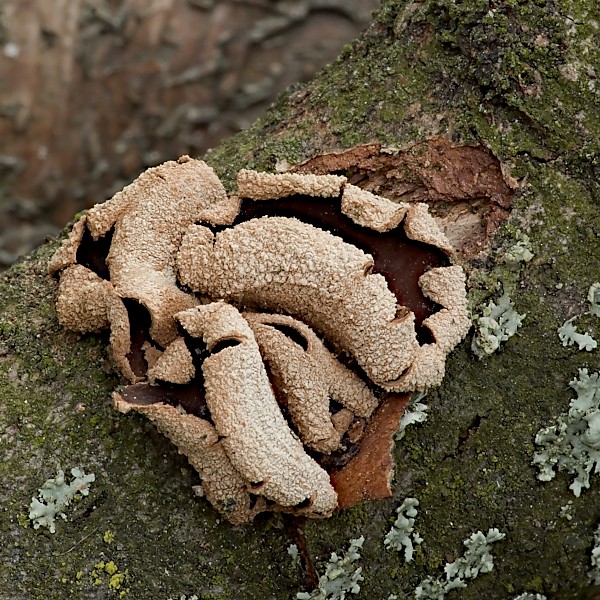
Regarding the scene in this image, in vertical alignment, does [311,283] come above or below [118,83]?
above

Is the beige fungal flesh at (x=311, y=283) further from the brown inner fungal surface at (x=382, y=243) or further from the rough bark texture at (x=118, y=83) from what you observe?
the rough bark texture at (x=118, y=83)

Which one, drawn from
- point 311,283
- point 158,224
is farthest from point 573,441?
point 158,224

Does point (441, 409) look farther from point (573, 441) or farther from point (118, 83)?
point (118, 83)

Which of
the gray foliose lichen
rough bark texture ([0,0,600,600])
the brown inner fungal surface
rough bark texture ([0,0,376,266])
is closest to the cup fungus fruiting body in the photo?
the brown inner fungal surface

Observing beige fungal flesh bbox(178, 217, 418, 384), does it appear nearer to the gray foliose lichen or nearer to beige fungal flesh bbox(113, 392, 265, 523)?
beige fungal flesh bbox(113, 392, 265, 523)

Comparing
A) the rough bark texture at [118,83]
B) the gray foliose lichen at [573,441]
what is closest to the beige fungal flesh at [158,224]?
the gray foliose lichen at [573,441]

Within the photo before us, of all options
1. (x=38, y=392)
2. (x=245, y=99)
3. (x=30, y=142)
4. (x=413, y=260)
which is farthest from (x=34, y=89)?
(x=413, y=260)
